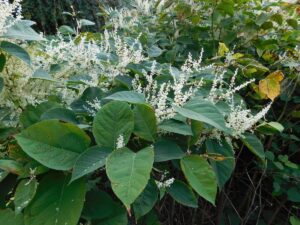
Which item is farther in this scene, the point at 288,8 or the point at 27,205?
the point at 288,8

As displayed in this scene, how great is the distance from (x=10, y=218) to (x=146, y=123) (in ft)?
1.30

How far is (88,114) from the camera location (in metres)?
1.08

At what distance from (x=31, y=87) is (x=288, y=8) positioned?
1302mm

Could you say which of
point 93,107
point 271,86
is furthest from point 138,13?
point 93,107

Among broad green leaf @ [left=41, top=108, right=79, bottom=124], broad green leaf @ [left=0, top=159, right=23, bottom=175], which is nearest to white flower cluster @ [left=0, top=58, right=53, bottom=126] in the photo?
broad green leaf @ [left=41, top=108, right=79, bottom=124]

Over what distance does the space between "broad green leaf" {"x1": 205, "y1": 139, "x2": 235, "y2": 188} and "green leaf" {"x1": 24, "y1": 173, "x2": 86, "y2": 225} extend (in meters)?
0.37

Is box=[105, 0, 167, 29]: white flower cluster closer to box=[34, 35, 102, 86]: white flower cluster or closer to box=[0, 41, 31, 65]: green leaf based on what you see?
box=[34, 35, 102, 86]: white flower cluster

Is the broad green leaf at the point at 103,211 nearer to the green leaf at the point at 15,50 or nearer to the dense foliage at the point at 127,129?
the dense foliage at the point at 127,129

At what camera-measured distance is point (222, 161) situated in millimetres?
1052

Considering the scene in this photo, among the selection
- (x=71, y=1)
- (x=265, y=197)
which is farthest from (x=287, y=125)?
(x=71, y=1)

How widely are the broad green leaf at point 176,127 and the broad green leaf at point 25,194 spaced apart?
1.09 ft

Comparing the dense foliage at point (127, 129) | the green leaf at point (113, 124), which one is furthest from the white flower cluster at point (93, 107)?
the green leaf at point (113, 124)

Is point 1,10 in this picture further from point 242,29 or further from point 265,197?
point 265,197

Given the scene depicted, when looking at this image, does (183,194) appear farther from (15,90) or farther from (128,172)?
(15,90)
